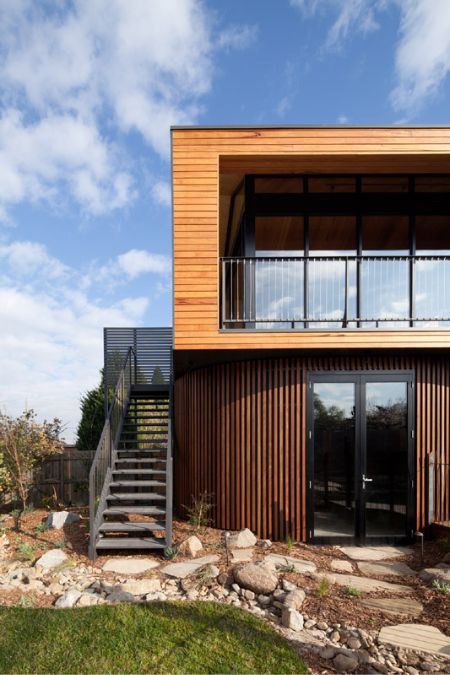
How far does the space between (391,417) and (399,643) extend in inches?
152

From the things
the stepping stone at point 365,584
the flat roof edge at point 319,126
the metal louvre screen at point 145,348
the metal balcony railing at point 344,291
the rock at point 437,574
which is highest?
the flat roof edge at point 319,126

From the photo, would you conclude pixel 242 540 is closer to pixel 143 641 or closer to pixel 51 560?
pixel 51 560

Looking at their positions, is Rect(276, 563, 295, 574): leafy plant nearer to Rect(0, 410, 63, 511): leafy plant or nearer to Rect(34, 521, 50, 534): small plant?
Rect(34, 521, 50, 534): small plant

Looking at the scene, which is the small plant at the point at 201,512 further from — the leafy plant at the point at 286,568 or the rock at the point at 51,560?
the rock at the point at 51,560

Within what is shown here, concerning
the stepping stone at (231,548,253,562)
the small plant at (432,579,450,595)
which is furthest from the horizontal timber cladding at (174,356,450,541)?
the small plant at (432,579,450,595)

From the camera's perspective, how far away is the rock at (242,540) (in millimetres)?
6523

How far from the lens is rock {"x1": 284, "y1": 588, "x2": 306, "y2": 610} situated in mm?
4340

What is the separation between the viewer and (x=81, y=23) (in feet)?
25.0

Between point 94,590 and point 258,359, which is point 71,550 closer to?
point 94,590

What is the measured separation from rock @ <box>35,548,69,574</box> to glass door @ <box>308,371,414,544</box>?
4042mm

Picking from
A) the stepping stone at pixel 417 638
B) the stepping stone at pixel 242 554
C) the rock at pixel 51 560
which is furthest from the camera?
the stepping stone at pixel 242 554

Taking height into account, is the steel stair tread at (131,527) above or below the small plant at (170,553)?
above

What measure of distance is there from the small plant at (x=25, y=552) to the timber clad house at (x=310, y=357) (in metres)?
1.01

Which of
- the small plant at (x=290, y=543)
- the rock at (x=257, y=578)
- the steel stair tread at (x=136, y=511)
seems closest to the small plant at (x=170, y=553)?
the steel stair tread at (x=136, y=511)
